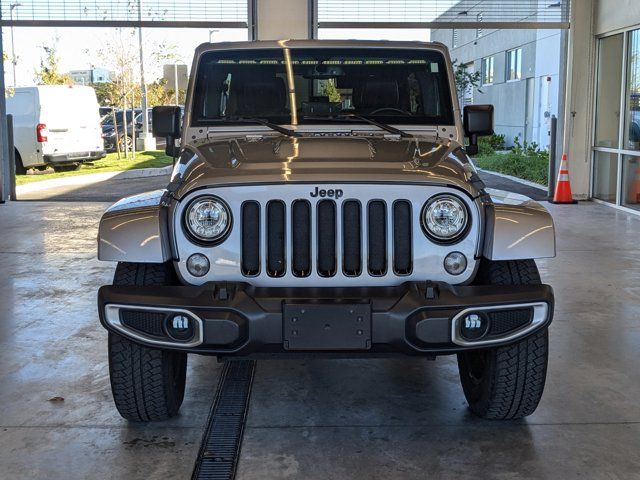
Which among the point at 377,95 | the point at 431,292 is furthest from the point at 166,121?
the point at 431,292

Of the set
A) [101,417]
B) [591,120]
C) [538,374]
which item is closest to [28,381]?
[101,417]

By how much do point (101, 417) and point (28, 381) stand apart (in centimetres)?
79

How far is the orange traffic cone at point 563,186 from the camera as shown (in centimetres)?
1314

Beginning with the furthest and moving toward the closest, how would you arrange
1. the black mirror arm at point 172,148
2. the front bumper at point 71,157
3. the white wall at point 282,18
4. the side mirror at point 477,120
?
the front bumper at point 71,157 < the white wall at point 282,18 < the black mirror arm at point 172,148 < the side mirror at point 477,120

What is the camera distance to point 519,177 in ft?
57.4

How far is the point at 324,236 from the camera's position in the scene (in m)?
3.66

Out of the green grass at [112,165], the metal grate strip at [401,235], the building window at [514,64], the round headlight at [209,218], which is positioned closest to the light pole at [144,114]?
the green grass at [112,165]

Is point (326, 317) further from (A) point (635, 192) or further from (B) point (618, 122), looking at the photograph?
(B) point (618, 122)

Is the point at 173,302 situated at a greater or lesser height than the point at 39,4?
lesser

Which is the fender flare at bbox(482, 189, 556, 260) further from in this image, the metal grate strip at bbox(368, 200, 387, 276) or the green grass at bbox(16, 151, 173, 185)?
the green grass at bbox(16, 151, 173, 185)

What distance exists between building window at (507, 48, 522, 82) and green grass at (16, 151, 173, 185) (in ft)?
36.5

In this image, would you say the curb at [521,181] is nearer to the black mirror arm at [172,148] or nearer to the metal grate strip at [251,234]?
the black mirror arm at [172,148]

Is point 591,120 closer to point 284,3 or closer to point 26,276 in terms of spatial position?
point 284,3

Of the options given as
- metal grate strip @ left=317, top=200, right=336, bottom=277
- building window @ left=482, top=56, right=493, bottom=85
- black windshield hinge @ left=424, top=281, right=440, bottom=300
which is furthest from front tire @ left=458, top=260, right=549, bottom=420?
building window @ left=482, top=56, right=493, bottom=85
